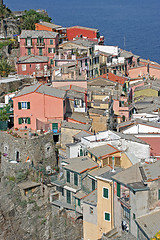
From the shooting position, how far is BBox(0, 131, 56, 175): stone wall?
41.3m

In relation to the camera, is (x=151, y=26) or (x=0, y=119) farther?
(x=151, y=26)

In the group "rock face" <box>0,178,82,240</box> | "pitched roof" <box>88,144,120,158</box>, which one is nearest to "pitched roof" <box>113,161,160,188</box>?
"pitched roof" <box>88,144,120,158</box>

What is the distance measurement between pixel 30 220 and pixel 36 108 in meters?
9.56

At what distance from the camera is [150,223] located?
29.7 metres

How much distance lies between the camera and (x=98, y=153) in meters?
37.1

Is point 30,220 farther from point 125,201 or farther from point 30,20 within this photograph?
point 30,20

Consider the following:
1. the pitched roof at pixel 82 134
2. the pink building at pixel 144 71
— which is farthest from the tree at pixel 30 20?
the pitched roof at pixel 82 134

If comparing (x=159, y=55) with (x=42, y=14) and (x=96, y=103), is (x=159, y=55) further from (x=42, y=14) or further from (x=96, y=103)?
(x=96, y=103)

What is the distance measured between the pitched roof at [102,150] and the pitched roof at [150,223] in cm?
730

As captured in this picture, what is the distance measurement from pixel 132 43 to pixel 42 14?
48492 mm

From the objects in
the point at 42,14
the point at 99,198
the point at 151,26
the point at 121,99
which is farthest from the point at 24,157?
the point at 151,26

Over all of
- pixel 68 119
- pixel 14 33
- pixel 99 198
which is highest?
pixel 14 33

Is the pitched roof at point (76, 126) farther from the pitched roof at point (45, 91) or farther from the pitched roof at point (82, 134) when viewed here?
the pitched roof at point (45, 91)

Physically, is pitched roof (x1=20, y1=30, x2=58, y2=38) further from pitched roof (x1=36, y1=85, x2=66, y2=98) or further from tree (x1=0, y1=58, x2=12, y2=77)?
pitched roof (x1=36, y1=85, x2=66, y2=98)
